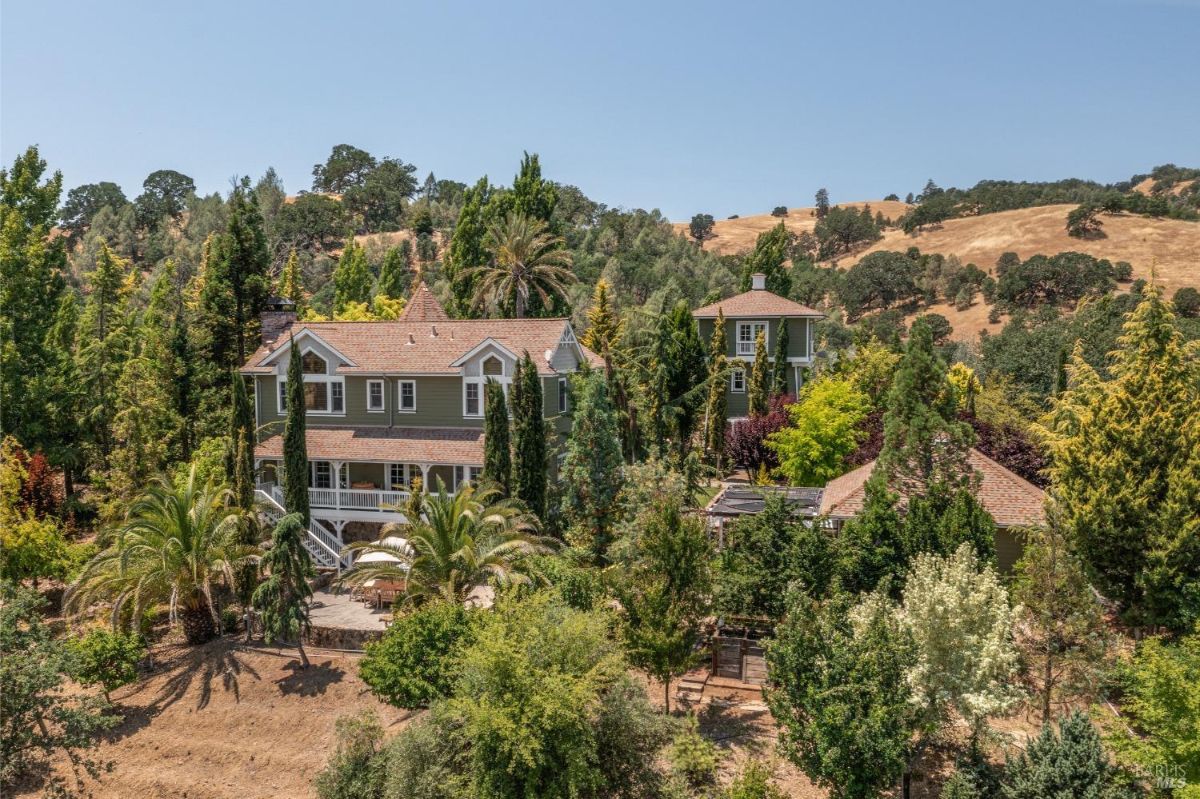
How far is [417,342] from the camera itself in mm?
35500

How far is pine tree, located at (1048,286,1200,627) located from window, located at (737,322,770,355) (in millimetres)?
29439

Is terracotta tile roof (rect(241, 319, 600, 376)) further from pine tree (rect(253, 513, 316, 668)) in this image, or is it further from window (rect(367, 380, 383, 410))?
pine tree (rect(253, 513, 316, 668))

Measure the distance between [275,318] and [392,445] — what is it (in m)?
12.0

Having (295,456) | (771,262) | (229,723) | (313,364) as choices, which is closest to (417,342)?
(313,364)

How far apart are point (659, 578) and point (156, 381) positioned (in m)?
26.3

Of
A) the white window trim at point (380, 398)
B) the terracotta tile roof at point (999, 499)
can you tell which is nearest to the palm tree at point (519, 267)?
the white window trim at point (380, 398)

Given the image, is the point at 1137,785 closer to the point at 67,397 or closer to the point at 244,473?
the point at 244,473

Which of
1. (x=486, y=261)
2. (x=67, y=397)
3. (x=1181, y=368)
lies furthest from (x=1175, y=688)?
(x=486, y=261)

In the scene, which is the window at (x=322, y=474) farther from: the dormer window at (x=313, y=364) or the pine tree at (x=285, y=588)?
the pine tree at (x=285, y=588)

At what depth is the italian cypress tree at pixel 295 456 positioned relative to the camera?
28703 millimetres

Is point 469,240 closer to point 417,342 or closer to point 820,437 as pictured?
point 417,342

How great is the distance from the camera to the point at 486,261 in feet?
185

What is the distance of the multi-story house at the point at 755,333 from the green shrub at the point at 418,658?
33.6 metres

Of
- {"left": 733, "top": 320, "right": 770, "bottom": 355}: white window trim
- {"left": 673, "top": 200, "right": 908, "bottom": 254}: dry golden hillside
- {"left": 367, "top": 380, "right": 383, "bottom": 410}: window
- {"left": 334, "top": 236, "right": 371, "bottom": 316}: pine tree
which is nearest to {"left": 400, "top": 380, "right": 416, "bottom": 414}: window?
{"left": 367, "top": 380, "right": 383, "bottom": 410}: window
